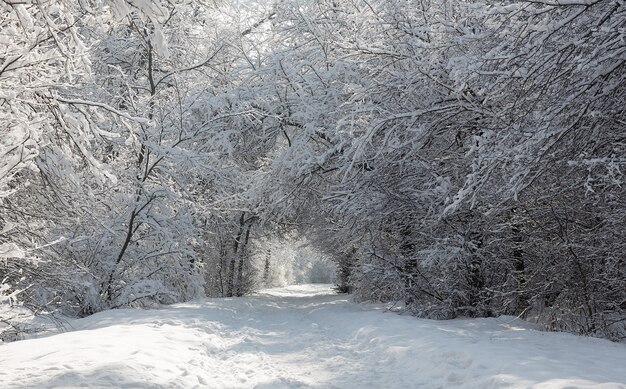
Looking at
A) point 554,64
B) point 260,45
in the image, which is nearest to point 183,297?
point 260,45

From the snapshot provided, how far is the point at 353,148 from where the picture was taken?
10.8 metres

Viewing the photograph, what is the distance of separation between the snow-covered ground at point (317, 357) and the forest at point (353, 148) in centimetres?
90

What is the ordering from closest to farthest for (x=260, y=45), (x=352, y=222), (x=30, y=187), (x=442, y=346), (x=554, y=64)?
(x=554, y=64) → (x=442, y=346) → (x=30, y=187) → (x=352, y=222) → (x=260, y=45)

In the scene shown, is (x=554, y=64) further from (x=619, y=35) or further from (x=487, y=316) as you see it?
(x=487, y=316)

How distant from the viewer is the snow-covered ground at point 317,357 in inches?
215

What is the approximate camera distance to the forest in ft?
20.1

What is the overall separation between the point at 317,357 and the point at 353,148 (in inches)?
174

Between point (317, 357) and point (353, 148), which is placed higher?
point (353, 148)

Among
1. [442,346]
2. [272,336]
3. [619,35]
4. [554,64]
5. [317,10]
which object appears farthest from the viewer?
[317,10]

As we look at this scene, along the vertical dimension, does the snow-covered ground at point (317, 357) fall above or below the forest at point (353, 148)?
below

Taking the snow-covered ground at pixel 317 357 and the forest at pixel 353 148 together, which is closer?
the snow-covered ground at pixel 317 357

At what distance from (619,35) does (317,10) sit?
12.4 meters

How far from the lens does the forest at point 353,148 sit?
611cm

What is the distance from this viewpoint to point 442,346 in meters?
7.29
